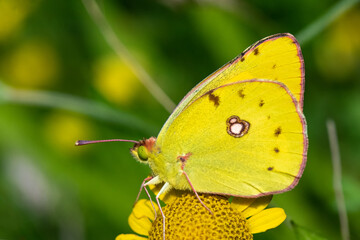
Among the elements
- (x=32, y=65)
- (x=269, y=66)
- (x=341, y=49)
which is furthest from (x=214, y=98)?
(x=32, y=65)

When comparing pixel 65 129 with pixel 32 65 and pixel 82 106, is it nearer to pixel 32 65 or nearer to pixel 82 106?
pixel 32 65

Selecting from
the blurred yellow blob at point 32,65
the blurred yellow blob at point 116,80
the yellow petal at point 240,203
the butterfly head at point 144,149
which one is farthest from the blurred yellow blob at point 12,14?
the yellow petal at point 240,203

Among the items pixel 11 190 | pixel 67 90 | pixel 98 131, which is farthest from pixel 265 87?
pixel 67 90

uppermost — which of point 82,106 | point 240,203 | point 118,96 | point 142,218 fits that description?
point 118,96

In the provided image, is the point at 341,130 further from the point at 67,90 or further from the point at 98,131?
the point at 67,90

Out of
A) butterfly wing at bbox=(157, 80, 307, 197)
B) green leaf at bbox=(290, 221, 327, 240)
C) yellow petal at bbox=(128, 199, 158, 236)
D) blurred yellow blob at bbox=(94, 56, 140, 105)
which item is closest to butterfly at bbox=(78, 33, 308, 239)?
butterfly wing at bbox=(157, 80, 307, 197)

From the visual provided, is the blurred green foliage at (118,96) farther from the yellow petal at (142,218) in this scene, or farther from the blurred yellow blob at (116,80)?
the yellow petal at (142,218)
